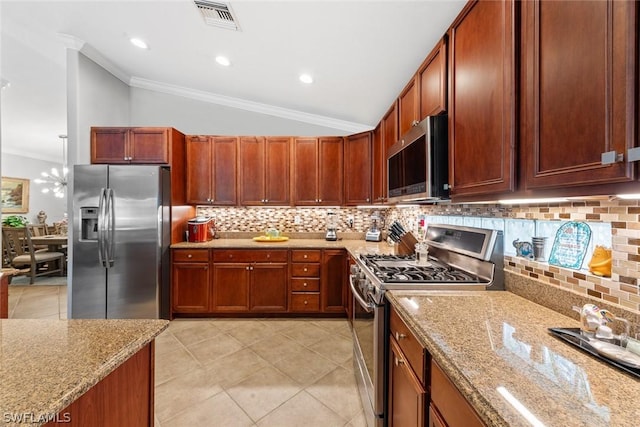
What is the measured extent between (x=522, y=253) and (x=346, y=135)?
113 inches

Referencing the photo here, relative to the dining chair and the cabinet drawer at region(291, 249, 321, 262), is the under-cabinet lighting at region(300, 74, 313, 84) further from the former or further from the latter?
the dining chair

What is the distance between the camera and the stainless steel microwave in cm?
154

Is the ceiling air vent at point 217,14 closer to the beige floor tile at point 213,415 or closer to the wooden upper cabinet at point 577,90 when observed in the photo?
the wooden upper cabinet at point 577,90

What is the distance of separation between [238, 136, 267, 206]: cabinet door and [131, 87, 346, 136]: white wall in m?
0.48

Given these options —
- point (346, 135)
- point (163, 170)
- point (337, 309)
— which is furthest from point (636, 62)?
point (163, 170)

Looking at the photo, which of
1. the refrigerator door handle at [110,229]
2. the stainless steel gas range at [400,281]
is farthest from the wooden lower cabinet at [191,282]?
the stainless steel gas range at [400,281]

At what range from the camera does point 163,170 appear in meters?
3.15

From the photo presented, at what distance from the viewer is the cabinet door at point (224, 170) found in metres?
3.56

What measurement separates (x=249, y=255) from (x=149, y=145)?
177 cm

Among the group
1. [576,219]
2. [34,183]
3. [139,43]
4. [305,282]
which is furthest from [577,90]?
[34,183]

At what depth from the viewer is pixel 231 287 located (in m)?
3.24

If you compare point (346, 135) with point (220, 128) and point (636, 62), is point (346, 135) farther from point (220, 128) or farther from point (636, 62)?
point (636, 62)

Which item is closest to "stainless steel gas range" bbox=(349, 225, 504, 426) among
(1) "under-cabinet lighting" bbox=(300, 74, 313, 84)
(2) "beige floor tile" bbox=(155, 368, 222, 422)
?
(2) "beige floor tile" bbox=(155, 368, 222, 422)

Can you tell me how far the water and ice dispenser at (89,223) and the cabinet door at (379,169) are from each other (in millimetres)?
3113
